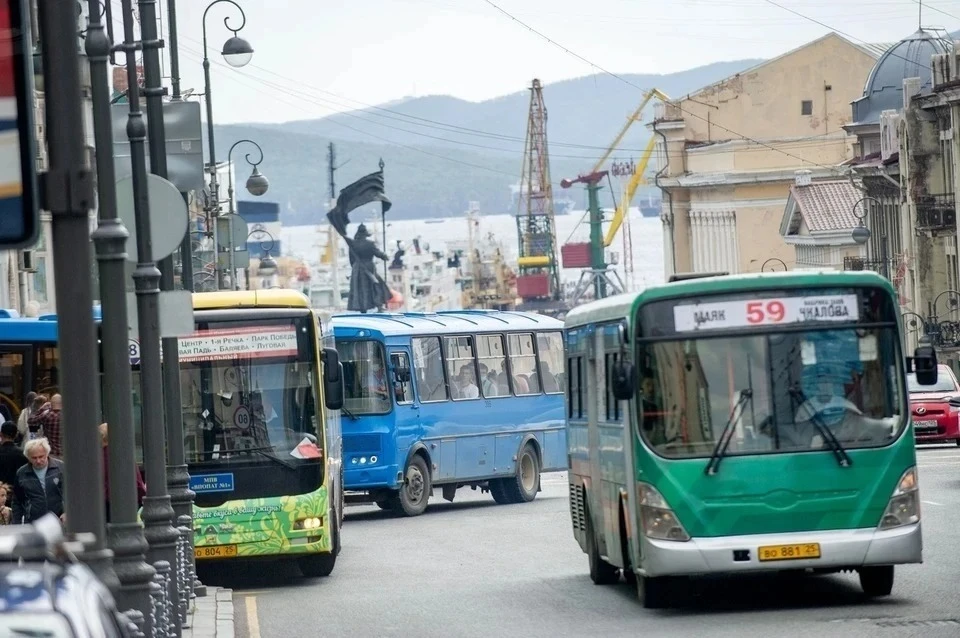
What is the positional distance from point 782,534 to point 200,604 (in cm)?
539

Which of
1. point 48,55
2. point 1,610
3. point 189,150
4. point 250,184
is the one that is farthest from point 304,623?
point 250,184

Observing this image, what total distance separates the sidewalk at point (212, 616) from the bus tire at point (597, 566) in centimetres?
310

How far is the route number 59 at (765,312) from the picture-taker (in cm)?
1494

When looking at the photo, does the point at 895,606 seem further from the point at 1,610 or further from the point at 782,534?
the point at 1,610

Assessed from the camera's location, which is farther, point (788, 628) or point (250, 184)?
point (250, 184)

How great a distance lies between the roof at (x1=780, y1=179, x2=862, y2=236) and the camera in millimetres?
90438

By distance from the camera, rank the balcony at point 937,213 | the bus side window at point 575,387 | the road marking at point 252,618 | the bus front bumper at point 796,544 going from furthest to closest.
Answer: the balcony at point 937,213 → the bus side window at point 575,387 → the road marking at point 252,618 → the bus front bumper at point 796,544

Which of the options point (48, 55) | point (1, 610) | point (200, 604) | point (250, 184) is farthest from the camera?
point (250, 184)

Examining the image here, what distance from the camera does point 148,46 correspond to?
55.6 ft

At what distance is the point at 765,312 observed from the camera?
14977 mm

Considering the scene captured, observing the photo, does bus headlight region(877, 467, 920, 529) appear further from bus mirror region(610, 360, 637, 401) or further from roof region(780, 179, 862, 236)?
roof region(780, 179, 862, 236)

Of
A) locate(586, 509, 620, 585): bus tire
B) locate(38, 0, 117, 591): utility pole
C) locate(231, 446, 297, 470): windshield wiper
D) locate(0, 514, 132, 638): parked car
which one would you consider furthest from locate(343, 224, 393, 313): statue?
locate(0, 514, 132, 638): parked car

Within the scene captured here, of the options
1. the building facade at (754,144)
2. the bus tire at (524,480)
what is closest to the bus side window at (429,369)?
the bus tire at (524,480)

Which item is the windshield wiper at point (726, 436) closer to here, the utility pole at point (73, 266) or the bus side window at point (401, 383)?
the utility pole at point (73, 266)
